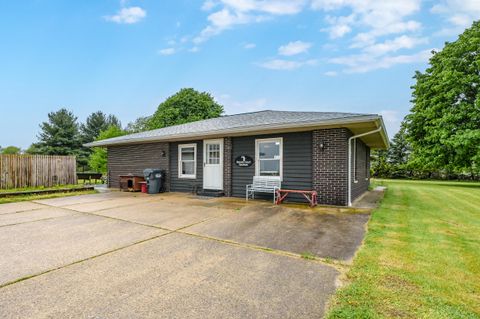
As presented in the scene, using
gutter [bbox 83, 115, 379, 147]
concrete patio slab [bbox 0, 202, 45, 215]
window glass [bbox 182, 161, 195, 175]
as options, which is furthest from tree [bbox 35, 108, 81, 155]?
window glass [bbox 182, 161, 195, 175]

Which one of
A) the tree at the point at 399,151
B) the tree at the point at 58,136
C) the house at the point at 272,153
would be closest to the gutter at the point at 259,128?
the house at the point at 272,153

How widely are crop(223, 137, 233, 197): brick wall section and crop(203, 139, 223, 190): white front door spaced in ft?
0.51

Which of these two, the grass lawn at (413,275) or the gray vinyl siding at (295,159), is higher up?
the gray vinyl siding at (295,159)

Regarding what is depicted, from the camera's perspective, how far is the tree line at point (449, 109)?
48.9ft

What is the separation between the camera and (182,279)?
2.59 m

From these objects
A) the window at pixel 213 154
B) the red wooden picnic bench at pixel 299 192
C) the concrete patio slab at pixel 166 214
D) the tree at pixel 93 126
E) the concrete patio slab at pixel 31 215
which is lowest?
the concrete patio slab at pixel 31 215

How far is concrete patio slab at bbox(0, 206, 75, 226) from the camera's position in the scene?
17.4ft

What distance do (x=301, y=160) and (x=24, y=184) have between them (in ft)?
43.3

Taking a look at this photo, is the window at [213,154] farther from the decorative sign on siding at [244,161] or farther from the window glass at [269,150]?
the window glass at [269,150]

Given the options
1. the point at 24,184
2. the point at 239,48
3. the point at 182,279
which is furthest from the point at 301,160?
the point at 24,184

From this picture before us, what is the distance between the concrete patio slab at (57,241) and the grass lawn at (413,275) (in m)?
3.20

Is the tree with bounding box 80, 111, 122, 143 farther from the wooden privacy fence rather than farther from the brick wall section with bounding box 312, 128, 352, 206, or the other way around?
the brick wall section with bounding box 312, 128, 352, 206

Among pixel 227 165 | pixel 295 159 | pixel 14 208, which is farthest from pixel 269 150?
pixel 14 208

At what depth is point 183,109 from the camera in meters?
27.5
